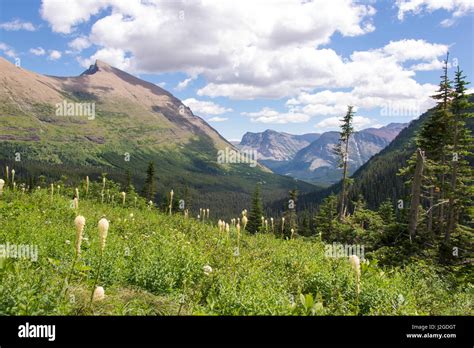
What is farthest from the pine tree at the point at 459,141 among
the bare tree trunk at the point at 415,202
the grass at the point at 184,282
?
the grass at the point at 184,282

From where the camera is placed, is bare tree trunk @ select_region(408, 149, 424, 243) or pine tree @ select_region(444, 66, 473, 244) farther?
pine tree @ select_region(444, 66, 473, 244)

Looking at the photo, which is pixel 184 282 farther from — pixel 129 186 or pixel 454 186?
pixel 129 186

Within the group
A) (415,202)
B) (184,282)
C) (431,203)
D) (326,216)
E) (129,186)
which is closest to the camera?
(184,282)

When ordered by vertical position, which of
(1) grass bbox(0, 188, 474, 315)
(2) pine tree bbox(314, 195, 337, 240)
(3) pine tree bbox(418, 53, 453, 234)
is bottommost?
(2) pine tree bbox(314, 195, 337, 240)

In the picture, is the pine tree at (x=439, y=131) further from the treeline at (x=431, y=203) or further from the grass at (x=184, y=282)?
the grass at (x=184, y=282)

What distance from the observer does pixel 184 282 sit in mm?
5809

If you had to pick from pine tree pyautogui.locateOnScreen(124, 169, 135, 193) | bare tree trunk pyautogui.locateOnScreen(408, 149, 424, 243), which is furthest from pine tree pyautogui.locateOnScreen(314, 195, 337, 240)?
bare tree trunk pyautogui.locateOnScreen(408, 149, 424, 243)

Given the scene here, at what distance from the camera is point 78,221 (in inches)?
185

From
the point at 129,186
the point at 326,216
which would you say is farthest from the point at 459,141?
the point at 129,186

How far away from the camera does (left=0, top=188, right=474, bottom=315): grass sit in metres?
5.03

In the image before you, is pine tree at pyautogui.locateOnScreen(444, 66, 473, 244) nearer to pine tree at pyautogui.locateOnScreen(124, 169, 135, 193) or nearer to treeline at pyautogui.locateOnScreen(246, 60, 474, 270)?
treeline at pyautogui.locateOnScreen(246, 60, 474, 270)

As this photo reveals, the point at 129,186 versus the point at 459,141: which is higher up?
the point at 459,141
